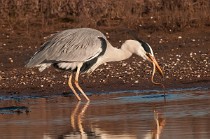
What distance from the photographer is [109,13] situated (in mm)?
19625

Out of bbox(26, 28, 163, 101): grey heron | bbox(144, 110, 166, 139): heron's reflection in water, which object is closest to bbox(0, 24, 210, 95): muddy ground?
bbox(26, 28, 163, 101): grey heron

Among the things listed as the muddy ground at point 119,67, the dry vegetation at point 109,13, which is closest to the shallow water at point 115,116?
the muddy ground at point 119,67

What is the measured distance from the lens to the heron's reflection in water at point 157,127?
8844mm

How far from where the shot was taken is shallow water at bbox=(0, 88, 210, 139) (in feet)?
30.0

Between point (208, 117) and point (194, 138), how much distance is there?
157 centimetres

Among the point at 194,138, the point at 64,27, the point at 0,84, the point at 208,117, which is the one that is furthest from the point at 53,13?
the point at 194,138

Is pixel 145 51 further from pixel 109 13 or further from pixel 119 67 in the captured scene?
pixel 109 13

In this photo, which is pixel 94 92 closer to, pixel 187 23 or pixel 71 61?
pixel 71 61

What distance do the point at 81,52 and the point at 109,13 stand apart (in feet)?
22.0

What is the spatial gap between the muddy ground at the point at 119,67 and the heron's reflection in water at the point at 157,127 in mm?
3707

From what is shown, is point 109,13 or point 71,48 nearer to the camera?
point 71,48

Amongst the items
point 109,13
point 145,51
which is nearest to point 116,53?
point 145,51

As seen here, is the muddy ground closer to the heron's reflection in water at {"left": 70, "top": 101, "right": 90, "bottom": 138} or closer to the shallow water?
the shallow water

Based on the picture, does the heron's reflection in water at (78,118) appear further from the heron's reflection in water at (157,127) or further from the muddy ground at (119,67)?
the muddy ground at (119,67)
